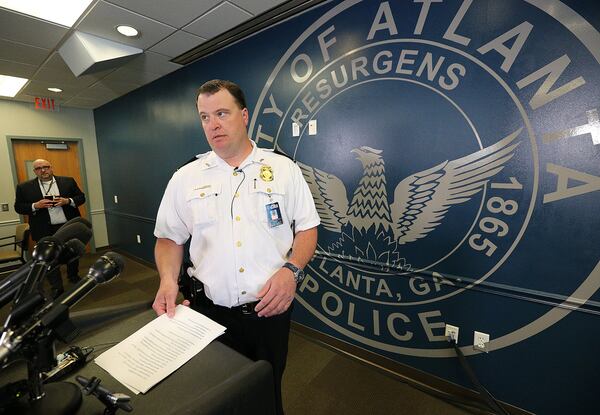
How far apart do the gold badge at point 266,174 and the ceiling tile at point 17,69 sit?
3.79 m

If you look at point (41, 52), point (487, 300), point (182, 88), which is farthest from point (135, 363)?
point (41, 52)

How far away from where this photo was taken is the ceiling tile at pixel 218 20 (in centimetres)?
221

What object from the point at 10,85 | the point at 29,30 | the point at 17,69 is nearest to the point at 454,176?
the point at 29,30

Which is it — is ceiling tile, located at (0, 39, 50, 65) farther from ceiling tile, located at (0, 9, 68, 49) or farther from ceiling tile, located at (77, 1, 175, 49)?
ceiling tile, located at (77, 1, 175, 49)

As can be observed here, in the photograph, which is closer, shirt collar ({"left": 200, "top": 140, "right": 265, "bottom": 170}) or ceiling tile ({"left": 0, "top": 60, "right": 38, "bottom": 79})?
shirt collar ({"left": 200, "top": 140, "right": 265, "bottom": 170})

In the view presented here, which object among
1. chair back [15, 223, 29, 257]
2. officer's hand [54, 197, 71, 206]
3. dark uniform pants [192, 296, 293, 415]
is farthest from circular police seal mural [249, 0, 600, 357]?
chair back [15, 223, 29, 257]

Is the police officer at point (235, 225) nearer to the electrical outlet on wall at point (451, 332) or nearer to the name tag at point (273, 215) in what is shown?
the name tag at point (273, 215)

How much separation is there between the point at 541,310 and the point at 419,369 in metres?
0.86

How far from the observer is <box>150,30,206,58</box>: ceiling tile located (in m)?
2.62

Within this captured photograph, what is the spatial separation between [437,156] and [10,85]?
5.48 m

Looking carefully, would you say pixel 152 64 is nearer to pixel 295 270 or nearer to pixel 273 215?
pixel 273 215

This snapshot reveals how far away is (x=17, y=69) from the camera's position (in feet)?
10.8

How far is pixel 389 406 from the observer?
178cm

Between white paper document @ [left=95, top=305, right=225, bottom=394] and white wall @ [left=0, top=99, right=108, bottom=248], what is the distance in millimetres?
5604
